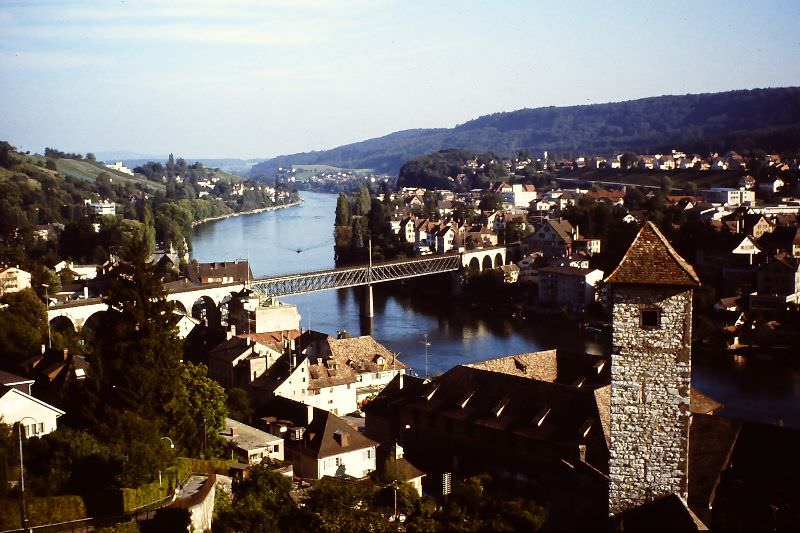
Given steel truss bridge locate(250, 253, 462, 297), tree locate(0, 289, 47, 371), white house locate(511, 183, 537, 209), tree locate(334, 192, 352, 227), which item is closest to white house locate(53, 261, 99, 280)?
steel truss bridge locate(250, 253, 462, 297)

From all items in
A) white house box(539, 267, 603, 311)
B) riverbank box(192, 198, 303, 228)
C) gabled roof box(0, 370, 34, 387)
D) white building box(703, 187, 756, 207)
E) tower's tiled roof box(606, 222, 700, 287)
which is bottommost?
riverbank box(192, 198, 303, 228)

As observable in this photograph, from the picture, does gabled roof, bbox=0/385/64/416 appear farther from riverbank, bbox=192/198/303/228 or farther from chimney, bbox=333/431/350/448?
riverbank, bbox=192/198/303/228

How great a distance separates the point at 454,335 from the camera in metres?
23.5

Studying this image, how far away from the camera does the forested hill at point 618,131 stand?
74.1m

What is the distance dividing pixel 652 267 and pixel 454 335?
18062 millimetres

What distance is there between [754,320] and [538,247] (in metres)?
12.3

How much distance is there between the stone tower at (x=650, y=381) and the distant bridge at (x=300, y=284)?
15.7 meters

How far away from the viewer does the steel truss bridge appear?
25.5 meters

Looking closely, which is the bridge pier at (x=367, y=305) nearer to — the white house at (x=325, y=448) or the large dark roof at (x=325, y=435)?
the large dark roof at (x=325, y=435)

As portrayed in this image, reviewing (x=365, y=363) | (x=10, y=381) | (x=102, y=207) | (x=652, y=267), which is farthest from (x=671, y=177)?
(x=652, y=267)

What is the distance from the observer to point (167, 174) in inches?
3415

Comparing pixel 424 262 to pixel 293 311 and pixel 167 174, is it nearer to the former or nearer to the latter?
pixel 293 311

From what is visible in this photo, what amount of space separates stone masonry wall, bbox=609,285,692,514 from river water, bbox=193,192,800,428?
10.7m

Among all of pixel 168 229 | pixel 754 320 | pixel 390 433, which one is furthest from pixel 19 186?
pixel 390 433
